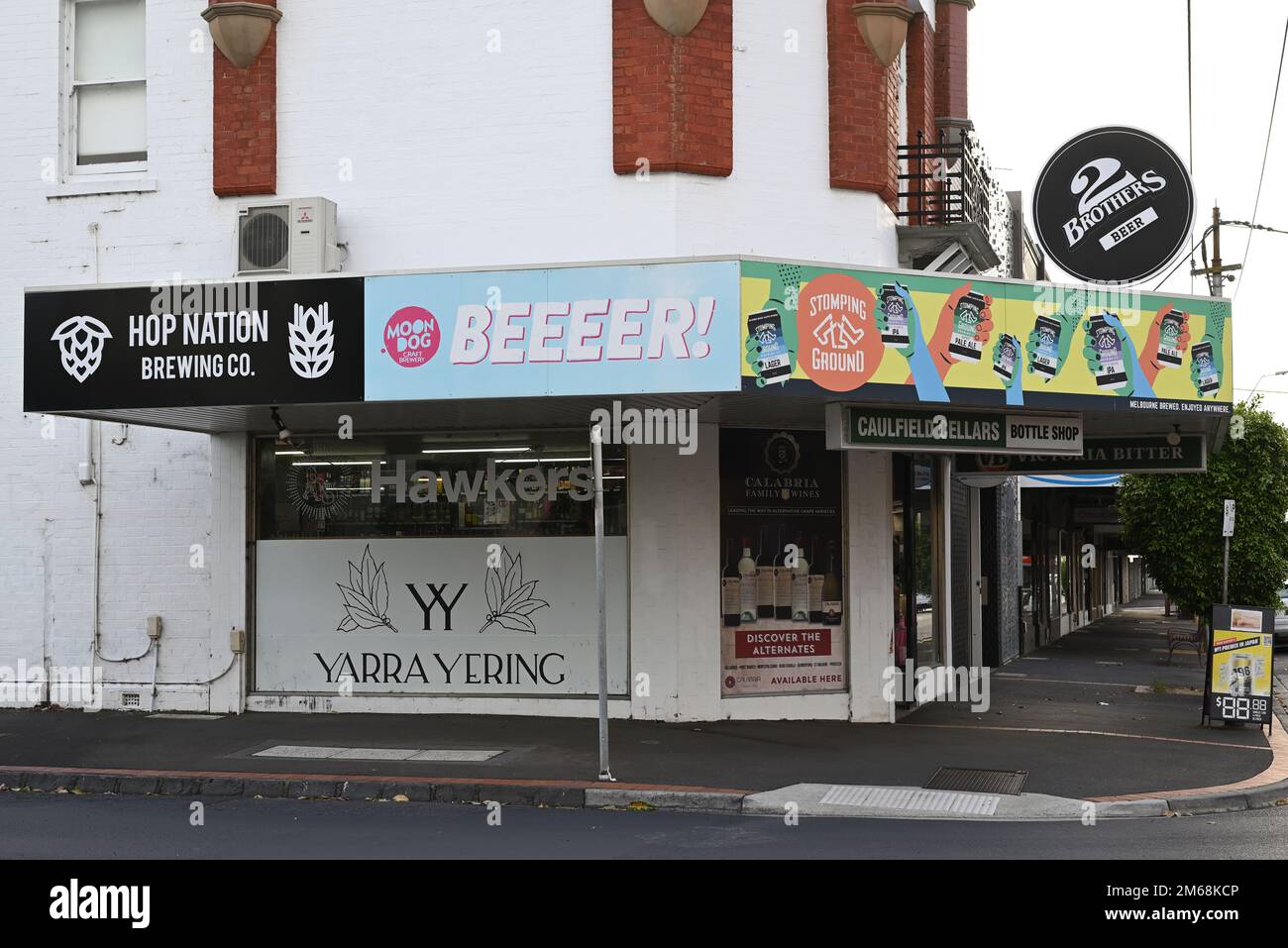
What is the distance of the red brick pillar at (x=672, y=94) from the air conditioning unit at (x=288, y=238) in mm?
3052

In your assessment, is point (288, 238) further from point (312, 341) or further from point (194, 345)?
point (312, 341)

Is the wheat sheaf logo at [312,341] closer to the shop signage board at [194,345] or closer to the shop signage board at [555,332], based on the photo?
the shop signage board at [194,345]

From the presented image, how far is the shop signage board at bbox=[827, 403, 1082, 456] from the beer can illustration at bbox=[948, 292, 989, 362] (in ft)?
2.81

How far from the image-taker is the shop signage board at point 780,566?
14398 mm

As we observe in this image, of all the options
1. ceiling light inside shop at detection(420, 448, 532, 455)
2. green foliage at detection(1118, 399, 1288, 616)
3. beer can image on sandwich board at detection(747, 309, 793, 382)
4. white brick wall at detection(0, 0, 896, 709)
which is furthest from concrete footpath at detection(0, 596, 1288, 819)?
green foliage at detection(1118, 399, 1288, 616)

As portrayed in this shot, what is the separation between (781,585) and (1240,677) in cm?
488

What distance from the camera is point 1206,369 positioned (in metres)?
13.6

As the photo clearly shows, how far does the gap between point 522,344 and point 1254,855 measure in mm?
6918

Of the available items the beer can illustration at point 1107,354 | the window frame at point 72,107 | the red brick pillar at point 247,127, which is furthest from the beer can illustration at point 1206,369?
the window frame at point 72,107

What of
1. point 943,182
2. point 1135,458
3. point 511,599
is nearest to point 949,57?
point 943,182

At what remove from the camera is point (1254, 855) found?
8.41 meters

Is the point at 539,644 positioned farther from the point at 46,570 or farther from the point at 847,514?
the point at 46,570

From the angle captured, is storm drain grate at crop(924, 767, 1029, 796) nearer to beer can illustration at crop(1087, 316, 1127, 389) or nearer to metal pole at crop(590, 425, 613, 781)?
metal pole at crop(590, 425, 613, 781)

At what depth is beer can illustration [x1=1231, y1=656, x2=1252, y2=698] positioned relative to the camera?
14.2 metres
